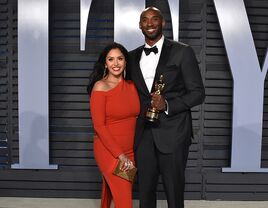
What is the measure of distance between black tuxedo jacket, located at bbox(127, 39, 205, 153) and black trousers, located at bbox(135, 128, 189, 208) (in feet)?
0.14

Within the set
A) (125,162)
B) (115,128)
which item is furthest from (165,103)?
(125,162)

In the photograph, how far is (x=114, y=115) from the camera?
2322 mm

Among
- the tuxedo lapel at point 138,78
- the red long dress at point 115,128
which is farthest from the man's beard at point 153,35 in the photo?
the red long dress at point 115,128

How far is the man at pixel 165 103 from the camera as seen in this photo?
230 centimetres

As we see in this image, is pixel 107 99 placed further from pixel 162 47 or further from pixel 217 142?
pixel 217 142

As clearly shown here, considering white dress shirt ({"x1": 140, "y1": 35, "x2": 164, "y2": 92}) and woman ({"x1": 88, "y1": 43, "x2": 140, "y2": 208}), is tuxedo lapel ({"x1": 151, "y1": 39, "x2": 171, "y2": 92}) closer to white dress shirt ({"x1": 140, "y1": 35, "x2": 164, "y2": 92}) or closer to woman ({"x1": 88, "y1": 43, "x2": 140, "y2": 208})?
white dress shirt ({"x1": 140, "y1": 35, "x2": 164, "y2": 92})

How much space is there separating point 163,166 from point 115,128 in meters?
0.43

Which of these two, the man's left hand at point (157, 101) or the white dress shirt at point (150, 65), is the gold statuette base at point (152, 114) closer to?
the man's left hand at point (157, 101)

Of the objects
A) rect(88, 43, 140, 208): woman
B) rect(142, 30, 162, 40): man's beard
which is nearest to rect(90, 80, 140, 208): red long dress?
Answer: rect(88, 43, 140, 208): woman

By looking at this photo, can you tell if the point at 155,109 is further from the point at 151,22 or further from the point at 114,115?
the point at 151,22

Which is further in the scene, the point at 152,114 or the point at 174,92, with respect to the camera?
the point at 174,92

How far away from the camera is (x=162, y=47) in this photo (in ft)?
7.80

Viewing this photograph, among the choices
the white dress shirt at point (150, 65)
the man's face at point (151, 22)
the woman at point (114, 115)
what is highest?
the man's face at point (151, 22)

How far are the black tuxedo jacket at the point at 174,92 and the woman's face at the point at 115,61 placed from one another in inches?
3.8
